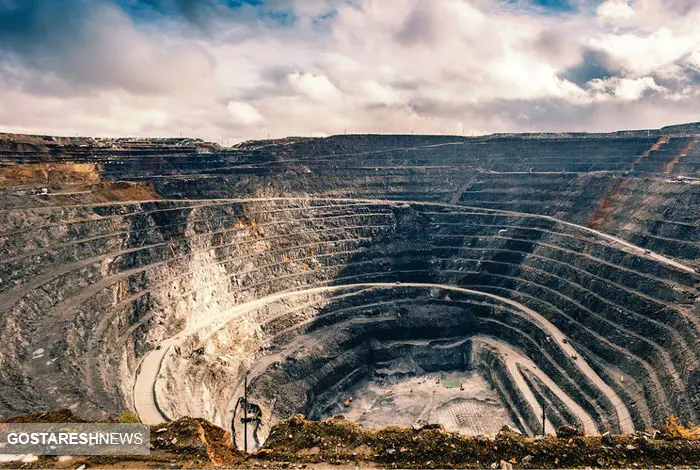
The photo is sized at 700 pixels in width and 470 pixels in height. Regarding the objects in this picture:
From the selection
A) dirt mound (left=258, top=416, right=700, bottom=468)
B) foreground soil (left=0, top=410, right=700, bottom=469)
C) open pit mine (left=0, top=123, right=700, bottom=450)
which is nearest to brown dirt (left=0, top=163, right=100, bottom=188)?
open pit mine (left=0, top=123, right=700, bottom=450)

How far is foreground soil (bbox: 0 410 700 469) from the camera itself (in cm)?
2008

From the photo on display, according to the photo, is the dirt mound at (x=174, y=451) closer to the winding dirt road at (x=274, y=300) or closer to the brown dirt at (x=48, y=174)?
the winding dirt road at (x=274, y=300)

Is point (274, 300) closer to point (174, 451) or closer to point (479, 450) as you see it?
point (174, 451)

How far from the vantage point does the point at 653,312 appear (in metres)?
50.4

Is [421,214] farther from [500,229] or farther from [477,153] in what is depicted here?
[477,153]

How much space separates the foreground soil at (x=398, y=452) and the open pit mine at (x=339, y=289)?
34.4 ft

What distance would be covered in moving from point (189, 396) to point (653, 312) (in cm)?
5159

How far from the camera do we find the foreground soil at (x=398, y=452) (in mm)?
20078

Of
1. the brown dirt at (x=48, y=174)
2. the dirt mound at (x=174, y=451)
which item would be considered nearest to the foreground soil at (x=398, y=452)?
the dirt mound at (x=174, y=451)

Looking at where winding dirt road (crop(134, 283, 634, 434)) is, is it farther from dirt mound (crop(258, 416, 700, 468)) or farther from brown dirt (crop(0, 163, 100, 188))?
brown dirt (crop(0, 163, 100, 188))

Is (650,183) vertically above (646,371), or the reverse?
(650,183)

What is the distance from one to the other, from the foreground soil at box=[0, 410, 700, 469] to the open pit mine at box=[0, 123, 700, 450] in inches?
413

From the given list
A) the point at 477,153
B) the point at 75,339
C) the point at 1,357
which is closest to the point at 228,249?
the point at 75,339

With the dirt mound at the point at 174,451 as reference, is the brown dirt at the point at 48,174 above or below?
above
